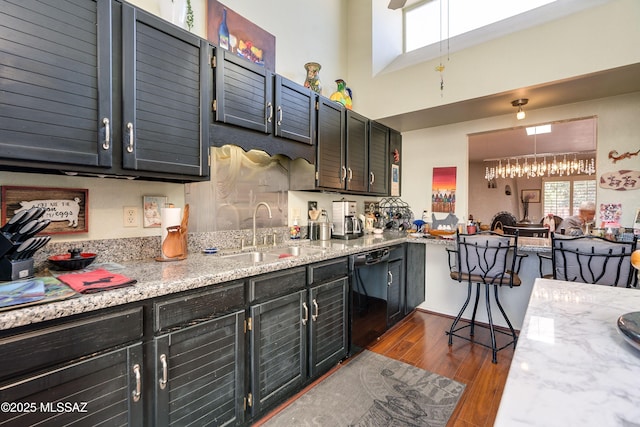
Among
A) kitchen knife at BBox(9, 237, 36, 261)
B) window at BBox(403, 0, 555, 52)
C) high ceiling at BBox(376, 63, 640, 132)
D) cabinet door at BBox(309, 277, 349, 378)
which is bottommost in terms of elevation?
cabinet door at BBox(309, 277, 349, 378)

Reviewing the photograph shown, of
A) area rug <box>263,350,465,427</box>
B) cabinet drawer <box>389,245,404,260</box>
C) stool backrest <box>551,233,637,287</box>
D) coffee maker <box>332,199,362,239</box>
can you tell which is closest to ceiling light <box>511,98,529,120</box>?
stool backrest <box>551,233,637,287</box>

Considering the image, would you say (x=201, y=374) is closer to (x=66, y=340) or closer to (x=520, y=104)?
(x=66, y=340)

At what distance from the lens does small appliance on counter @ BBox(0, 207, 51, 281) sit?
1131 mm

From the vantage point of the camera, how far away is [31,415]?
3.02 feet

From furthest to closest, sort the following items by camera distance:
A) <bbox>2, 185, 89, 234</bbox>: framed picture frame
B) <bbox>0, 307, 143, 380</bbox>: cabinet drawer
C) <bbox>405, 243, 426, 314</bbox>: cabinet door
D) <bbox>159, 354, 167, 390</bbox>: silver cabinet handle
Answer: <bbox>405, 243, 426, 314</bbox>: cabinet door → <bbox>2, 185, 89, 234</bbox>: framed picture frame → <bbox>159, 354, 167, 390</bbox>: silver cabinet handle → <bbox>0, 307, 143, 380</bbox>: cabinet drawer

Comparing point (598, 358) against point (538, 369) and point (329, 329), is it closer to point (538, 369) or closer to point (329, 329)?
point (538, 369)

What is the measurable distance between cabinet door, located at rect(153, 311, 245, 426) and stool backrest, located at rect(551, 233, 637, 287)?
224 cm

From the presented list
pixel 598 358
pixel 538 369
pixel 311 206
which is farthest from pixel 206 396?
pixel 311 206

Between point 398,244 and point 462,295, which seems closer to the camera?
point 398,244

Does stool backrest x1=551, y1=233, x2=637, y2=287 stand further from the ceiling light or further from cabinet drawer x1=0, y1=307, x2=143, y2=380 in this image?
cabinet drawer x1=0, y1=307, x2=143, y2=380

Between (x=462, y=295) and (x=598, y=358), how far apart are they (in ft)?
9.48

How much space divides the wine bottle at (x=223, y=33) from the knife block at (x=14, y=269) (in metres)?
1.82

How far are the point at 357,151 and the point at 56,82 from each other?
235 cm

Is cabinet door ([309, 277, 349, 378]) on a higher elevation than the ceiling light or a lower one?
lower
